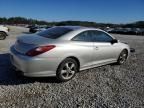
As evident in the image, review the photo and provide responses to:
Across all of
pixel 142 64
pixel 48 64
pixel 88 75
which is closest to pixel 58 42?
pixel 48 64

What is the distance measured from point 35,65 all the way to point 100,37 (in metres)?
2.47

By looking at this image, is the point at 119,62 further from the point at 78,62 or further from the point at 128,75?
the point at 78,62

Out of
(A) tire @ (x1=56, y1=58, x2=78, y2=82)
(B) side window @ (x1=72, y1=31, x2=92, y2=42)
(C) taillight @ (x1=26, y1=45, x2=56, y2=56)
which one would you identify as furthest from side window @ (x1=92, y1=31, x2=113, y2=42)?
(C) taillight @ (x1=26, y1=45, x2=56, y2=56)

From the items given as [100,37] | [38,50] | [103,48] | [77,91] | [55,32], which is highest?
[55,32]

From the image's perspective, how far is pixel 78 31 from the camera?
568 centimetres

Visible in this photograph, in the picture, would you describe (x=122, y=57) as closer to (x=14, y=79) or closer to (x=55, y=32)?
(x=55, y=32)

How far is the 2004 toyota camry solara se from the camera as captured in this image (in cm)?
477

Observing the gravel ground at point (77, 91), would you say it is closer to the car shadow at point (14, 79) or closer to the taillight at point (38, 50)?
the car shadow at point (14, 79)

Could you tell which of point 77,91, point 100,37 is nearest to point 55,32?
point 100,37

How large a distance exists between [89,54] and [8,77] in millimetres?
2248

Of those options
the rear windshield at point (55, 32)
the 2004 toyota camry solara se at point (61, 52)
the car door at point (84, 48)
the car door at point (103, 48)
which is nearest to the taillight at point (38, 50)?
the 2004 toyota camry solara se at point (61, 52)

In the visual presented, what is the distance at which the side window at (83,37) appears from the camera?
5577 millimetres

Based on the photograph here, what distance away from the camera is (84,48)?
5.59m

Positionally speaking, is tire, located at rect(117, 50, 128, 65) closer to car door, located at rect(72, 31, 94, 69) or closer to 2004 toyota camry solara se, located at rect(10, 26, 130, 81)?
2004 toyota camry solara se, located at rect(10, 26, 130, 81)
